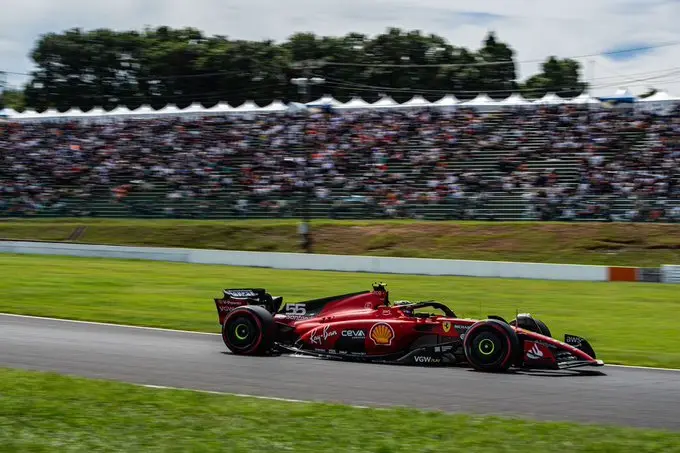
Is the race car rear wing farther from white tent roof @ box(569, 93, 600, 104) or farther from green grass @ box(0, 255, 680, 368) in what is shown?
white tent roof @ box(569, 93, 600, 104)

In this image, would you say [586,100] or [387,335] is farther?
[586,100]

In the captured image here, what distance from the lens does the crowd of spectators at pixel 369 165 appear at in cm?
3247

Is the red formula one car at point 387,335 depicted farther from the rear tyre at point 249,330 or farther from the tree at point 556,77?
the tree at point 556,77

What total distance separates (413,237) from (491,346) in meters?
21.8

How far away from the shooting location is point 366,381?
9734 millimetres

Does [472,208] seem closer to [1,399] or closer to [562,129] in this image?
[562,129]

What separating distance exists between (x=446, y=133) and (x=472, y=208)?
563 cm

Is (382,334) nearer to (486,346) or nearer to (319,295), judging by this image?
(486,346)

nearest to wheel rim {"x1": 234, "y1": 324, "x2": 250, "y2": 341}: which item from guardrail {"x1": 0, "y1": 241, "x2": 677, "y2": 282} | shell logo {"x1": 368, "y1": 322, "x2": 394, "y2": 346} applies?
shell logo {"x1": 368, "y1": 322, "x2": 394, "y2": 346}

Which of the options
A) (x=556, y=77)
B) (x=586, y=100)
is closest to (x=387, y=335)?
(x=586, y=100)

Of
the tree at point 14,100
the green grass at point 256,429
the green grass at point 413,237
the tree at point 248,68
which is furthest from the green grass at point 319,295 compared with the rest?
the tree at point 14,100

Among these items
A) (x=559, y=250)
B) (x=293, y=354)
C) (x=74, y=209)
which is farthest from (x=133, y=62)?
(x=293, y=354)

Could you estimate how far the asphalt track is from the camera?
840 centimetres

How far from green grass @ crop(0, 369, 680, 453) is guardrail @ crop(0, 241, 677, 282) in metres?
18.3
